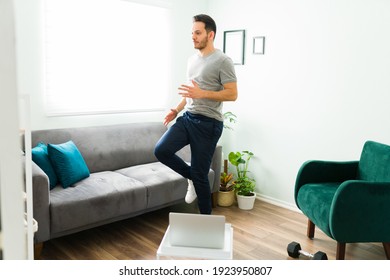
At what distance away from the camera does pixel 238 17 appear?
4078mm

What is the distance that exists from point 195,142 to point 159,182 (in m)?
0.74

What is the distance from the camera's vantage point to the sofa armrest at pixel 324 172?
3000mm

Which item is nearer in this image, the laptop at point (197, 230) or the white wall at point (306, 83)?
the laptop at point (197, 230)

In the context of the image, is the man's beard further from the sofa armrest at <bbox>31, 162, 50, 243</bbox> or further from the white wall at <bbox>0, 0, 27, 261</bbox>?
the white wall at <bbox>0, 0, 27, 261</bbox>

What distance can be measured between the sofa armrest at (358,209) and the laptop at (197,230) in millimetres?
838

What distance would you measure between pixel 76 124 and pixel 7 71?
3266 millimetres

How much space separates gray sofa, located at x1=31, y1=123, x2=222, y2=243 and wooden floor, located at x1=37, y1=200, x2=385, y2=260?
0.16 metres

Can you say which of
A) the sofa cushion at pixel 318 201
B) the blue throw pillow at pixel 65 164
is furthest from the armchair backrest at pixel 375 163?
the blue throw pillow at pixel 65 164

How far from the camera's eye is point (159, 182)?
125 inches

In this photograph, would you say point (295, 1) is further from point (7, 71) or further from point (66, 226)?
point (7, 71)

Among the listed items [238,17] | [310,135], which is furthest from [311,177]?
[238,17]

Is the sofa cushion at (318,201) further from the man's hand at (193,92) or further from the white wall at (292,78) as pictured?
the man's hand at (193,92)

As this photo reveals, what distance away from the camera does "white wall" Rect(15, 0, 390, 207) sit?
10.3 ft

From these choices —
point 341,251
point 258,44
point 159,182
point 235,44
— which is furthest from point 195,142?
point 235,44
